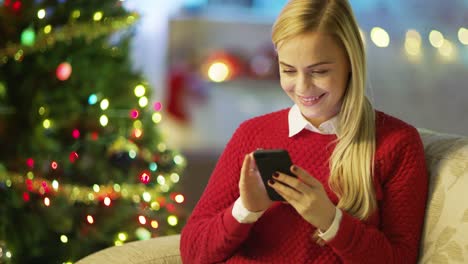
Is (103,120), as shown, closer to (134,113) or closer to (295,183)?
(134,113)

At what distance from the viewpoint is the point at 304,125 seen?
1.59 meters

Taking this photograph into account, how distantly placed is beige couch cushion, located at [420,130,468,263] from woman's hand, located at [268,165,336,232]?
0.25 m

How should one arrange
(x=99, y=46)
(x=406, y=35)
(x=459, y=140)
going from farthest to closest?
(x=406, y=35) < (x=99, y=46) < (x=459, y=140)

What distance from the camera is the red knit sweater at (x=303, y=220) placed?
1.47 meters

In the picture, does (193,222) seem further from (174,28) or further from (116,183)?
(174,28)

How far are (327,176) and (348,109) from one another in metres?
0.14

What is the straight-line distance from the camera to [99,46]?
2566 millimetres

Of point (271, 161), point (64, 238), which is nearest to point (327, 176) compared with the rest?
point (271, 161)

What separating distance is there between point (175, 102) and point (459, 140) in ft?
8.88

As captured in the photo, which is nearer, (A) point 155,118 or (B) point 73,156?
(B) point 73,156

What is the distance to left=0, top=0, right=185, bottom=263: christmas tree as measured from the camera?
2.40 metres

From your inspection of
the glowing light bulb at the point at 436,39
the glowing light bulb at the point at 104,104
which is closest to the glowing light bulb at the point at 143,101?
the glowing light bulb at the point at 104,104

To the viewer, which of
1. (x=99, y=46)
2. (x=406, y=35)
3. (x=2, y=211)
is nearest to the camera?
(x=2, y=211)

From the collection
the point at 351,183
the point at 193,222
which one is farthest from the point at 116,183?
the point at 351,183
